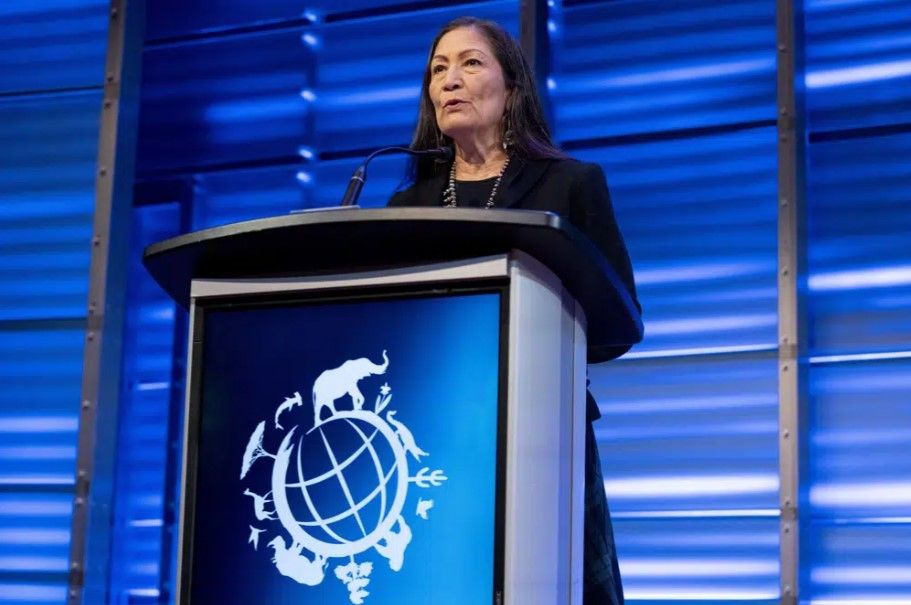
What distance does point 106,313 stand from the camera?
398cm

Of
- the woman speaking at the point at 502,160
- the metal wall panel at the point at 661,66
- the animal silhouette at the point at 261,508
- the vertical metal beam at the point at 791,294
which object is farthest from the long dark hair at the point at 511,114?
the metal wall panel at the point at 661,66

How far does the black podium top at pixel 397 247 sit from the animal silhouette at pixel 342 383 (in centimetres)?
11

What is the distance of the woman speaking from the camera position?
177 centimetres

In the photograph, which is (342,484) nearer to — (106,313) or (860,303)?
(860,303)

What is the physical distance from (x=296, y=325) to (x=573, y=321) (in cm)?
31

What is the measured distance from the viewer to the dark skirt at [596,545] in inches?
66.6

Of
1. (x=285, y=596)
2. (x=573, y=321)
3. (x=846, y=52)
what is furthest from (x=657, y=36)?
(x=285, y=596)

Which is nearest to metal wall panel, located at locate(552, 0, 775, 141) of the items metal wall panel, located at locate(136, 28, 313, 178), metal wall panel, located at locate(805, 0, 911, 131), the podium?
metal wall panel, located at locate(805, 0, 911, 131)

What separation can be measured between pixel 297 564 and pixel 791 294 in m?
2.11

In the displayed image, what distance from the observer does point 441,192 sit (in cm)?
194

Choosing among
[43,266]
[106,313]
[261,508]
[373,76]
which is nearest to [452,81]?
[261,508]

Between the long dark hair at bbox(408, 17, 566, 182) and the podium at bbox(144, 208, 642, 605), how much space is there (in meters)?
0.45

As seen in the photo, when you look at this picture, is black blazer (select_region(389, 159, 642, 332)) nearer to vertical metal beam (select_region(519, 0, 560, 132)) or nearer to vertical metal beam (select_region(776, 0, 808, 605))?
Answer: vertical metal beam (select_region(776, 0, 808, 605))

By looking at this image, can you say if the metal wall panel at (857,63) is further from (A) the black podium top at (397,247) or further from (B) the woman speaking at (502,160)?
(A) the black podium top at (397,247)
